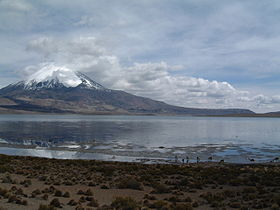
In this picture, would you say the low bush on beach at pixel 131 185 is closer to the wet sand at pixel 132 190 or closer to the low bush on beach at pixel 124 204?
the wet sand at pixel 132 190

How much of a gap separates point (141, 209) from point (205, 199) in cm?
501


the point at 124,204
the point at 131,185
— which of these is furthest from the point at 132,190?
the point at 124,204

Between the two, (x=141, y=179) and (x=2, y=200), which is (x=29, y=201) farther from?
(x=141, y=179)

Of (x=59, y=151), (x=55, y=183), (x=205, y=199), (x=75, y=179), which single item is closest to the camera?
(x=205, y=199)

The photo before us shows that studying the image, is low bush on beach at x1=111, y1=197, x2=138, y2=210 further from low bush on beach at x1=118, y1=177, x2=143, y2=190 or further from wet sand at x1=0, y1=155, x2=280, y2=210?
low bush on beach at x1=118, y1=177, x2=143, y2=190

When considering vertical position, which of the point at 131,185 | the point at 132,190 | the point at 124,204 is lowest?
the point at 132,190

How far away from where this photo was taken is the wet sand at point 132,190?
49.6 ft

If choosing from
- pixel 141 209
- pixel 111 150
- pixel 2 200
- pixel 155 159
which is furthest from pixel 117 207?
pixel 111 150

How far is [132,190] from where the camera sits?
798 inches

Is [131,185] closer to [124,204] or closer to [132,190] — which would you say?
[132,190]

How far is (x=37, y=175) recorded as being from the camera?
959 inches

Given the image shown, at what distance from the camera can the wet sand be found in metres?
15.1

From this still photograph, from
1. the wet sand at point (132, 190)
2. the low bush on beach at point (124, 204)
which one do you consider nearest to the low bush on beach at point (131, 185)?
the wet sand at point (132, 190)

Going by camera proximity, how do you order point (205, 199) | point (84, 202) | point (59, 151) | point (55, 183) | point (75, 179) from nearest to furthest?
1. point (84, 202)
2. point (205, 199)
3. point (55, 183)
4. point (75, 179)
5. point (59, 151)
